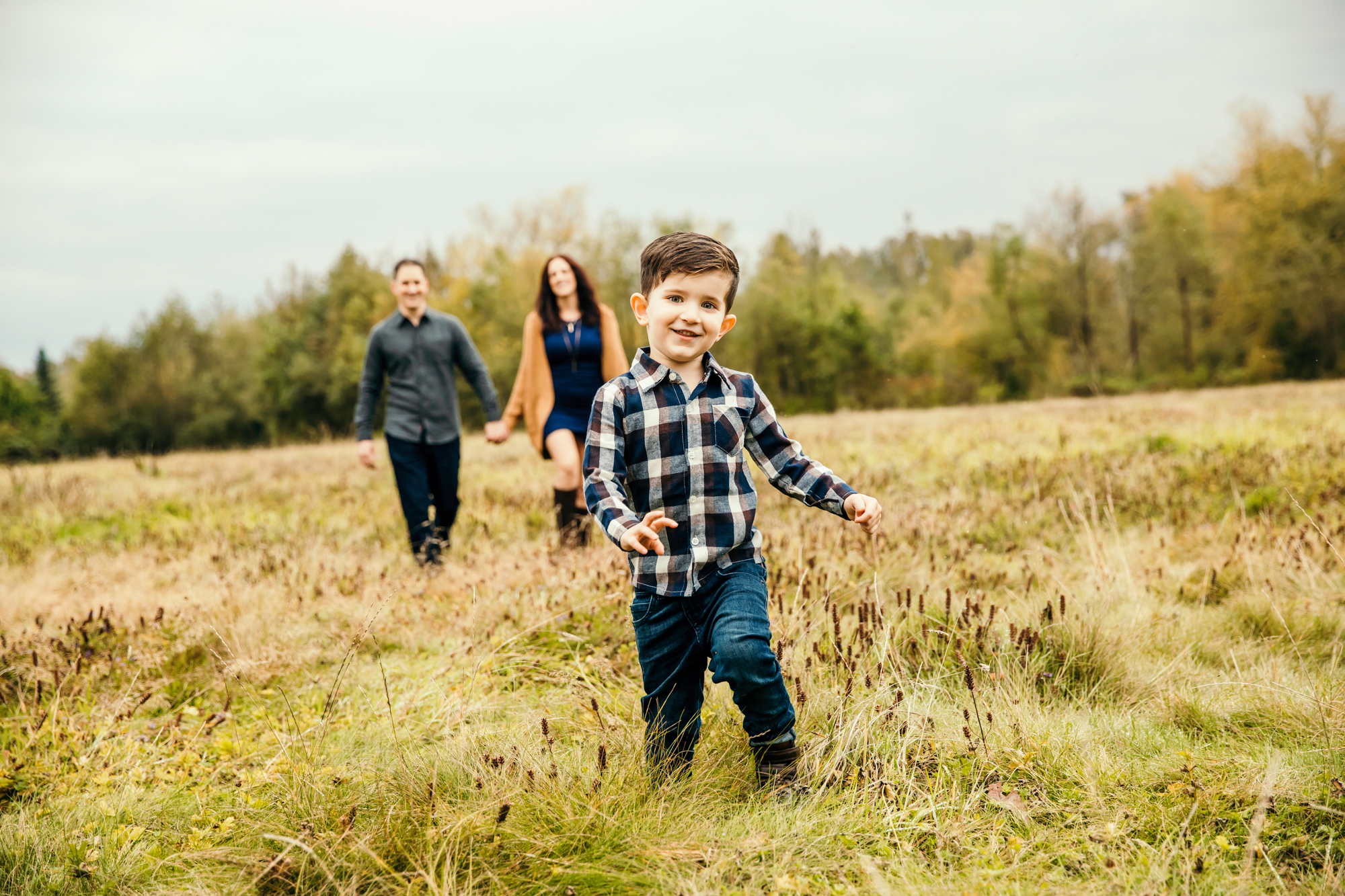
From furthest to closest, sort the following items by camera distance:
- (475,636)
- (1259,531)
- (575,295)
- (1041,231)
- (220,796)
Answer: (1041,231)
(575,295)
(1259,531)
(475,636)
(220,796)

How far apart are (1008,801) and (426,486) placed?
14.7ft

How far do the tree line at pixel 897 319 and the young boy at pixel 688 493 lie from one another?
30.0m

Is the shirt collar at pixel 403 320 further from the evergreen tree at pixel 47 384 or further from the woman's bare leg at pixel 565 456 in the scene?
the evergreen tree at pixel 47 384

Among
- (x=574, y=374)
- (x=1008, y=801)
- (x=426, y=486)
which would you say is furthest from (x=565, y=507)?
(x=1008, y=801)

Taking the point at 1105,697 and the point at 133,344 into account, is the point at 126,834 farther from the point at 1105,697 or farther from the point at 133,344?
the point at 133,344

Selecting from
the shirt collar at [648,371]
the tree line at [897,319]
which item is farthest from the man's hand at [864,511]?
the tree line at [897,319]

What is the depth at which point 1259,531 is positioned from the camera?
446 cm

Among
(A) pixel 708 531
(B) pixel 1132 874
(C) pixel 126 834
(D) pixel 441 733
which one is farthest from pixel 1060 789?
(C) pixel 126 834

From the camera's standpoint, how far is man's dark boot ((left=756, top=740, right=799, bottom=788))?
216 cm

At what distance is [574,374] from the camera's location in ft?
17.7

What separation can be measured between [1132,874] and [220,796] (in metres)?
2.59

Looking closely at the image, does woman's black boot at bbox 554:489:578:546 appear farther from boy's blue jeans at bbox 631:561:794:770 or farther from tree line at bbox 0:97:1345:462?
tree line at bbox 0:97:1345:462

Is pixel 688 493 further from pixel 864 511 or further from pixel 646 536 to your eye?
pixel 864 511

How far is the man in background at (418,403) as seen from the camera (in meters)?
5.54
